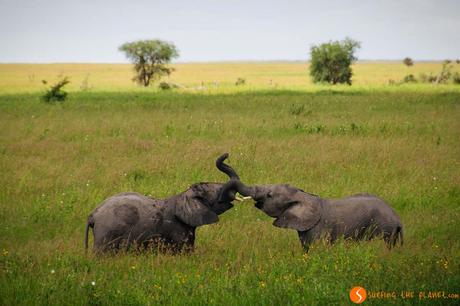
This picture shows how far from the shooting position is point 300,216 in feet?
29.9

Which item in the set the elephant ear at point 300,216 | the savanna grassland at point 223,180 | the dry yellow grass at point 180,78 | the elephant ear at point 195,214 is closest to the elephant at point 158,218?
the elephant ear at point 195,214

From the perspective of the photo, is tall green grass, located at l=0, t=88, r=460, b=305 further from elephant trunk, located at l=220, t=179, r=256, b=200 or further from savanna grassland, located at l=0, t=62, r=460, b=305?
elephant trunk, located at l=220, t=179, r=256, b=200

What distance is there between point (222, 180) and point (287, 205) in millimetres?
5002

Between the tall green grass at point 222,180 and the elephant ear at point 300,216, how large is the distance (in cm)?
38

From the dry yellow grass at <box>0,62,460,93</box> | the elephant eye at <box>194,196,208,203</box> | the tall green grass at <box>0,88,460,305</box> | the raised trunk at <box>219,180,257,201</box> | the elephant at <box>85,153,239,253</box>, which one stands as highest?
the raised trunk at <box>219,180,257,201</box>

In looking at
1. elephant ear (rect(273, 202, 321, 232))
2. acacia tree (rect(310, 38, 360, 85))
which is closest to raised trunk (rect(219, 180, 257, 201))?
elephant ear (rect(273, 202, 321, 232))

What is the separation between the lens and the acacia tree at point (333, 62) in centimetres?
6944

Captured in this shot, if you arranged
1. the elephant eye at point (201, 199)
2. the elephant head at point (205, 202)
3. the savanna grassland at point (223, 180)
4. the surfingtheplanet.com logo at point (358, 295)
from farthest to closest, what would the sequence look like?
the elephant eye at point (201, 199)
the elephant head at point (205, 202)
the savanna grassland at point (223, 180)
the surfingtheplanet.com logo at point (358, 295)

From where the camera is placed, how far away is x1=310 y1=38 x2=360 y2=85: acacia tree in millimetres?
69438

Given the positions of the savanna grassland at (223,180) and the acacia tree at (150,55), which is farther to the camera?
the acacia tree at (150,55)

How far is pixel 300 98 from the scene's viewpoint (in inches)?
1451

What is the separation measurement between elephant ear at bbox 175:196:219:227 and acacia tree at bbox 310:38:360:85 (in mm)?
61516

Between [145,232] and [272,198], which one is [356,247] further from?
[145,232]

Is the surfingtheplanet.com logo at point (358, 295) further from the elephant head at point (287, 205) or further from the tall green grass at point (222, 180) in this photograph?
the elephant head at point (287, 205)
